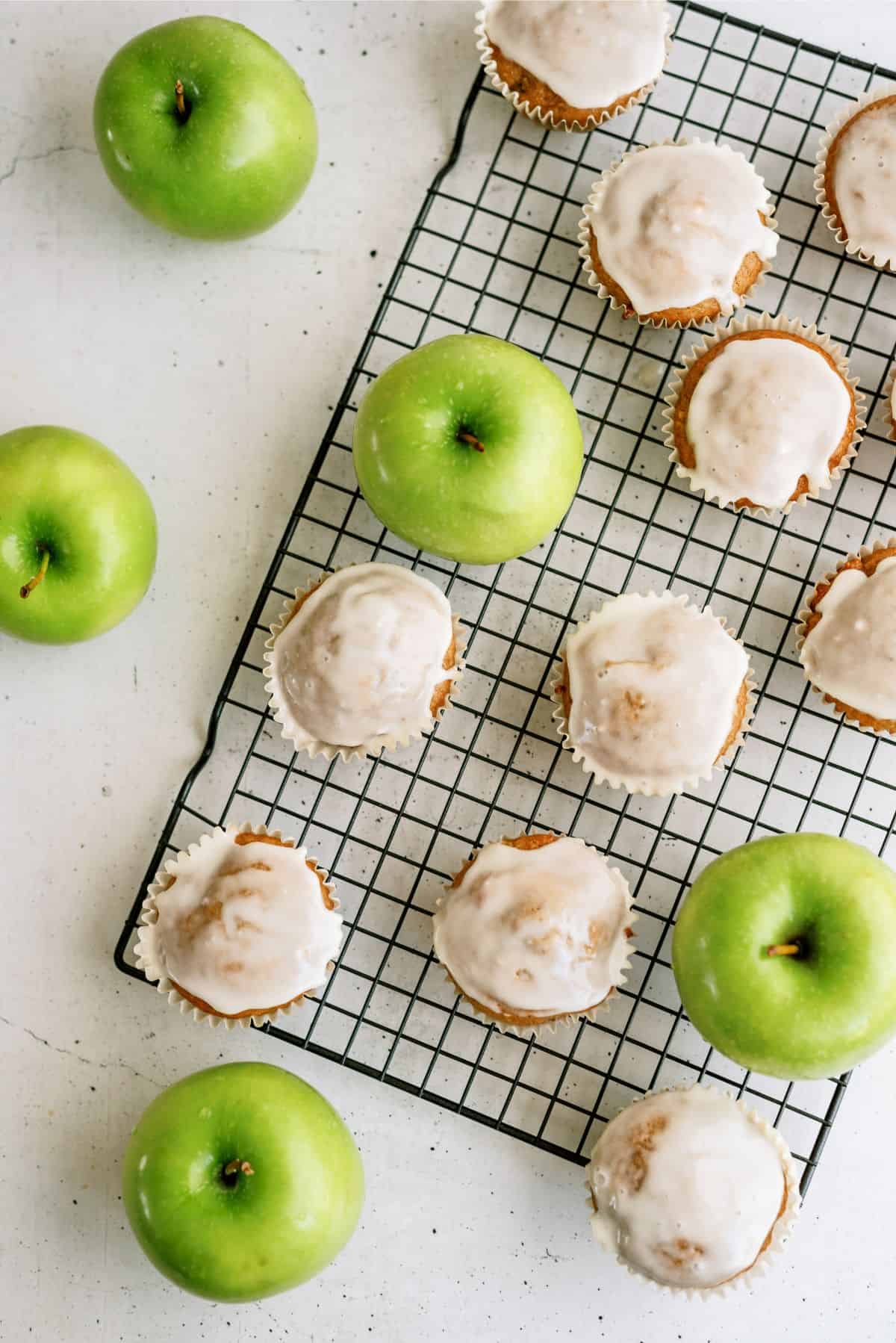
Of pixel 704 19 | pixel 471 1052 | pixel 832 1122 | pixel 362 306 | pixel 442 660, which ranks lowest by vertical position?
pixel 471 1052

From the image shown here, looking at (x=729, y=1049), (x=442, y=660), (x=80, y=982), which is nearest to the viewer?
(x=729, y=1049)

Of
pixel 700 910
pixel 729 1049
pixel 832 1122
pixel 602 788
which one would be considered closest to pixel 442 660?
pixel 602 788

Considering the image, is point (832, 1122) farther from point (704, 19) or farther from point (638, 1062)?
point (704, 19)

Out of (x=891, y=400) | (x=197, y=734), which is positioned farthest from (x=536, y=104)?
(x=197, y=734)

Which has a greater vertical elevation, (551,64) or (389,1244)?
(551,64)

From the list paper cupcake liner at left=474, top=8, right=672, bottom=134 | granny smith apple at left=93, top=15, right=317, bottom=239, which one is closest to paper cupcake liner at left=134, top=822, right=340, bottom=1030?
granny smith apple at left=93, top=15, right=317, bottom=239

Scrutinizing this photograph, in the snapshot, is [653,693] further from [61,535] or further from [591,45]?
[591,45]
